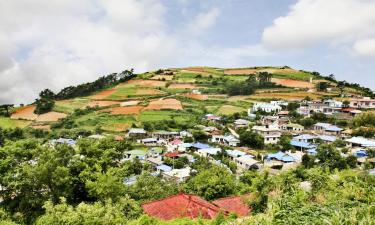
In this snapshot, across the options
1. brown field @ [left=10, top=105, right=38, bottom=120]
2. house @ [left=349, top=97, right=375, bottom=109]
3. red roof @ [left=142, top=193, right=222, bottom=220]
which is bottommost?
red roof @ [left=142, top=193, right=222, bottom=220]

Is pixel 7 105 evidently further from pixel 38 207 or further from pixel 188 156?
pixel 38 207

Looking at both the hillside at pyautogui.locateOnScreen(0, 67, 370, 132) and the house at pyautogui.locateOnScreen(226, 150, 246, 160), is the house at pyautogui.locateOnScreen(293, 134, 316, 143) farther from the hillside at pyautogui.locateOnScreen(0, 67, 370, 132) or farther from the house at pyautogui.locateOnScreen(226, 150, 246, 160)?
the hillside at pyautogui.locateOnScreen(0, 67, 370, 132)

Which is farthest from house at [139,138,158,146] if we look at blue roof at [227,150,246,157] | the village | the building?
the building

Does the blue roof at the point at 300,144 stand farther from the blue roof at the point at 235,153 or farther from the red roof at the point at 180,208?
the red roof at the point at 180,208

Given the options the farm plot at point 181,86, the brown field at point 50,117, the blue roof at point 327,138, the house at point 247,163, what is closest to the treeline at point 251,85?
the farm plot at point 181,86

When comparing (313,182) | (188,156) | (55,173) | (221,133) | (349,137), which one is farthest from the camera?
(221,133)

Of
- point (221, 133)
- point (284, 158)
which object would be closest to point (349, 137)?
point (284, 158)
